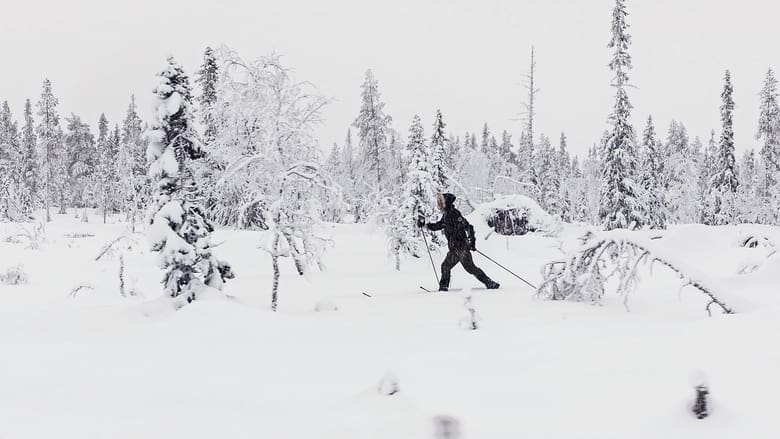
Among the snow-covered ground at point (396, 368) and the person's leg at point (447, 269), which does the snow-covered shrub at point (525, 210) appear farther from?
the snow-covered ground at point (396, 368)

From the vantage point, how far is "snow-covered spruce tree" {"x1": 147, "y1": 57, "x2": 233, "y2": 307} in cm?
750

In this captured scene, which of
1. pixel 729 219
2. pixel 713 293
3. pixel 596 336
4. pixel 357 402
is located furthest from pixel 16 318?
pixel 729 219

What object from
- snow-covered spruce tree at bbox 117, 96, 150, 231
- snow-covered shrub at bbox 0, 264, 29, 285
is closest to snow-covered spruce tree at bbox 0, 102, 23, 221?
snow-covered spruce tree at bbox 117, 96, 150, 231

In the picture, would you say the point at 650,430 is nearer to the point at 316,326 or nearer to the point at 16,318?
the point at 316,326

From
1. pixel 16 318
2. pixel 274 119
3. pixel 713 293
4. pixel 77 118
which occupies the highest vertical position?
pixel 77 118

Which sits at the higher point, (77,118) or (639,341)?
(77,118)

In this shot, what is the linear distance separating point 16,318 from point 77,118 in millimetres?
71612

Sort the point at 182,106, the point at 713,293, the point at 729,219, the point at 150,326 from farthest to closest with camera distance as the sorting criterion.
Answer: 1. the point at 729,219
2. the point at 182,106
3. the point at 150,326
4. the point at 713,293

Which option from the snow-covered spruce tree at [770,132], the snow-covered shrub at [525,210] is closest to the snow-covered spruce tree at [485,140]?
the snow-covered spruce tree at [770,132]

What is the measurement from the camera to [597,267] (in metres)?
7.06

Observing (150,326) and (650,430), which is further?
(150,326)

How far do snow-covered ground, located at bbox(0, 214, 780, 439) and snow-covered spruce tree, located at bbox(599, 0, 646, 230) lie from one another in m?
23.2

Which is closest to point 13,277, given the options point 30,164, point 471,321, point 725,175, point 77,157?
point 471,321

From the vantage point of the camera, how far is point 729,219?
1502 inches
